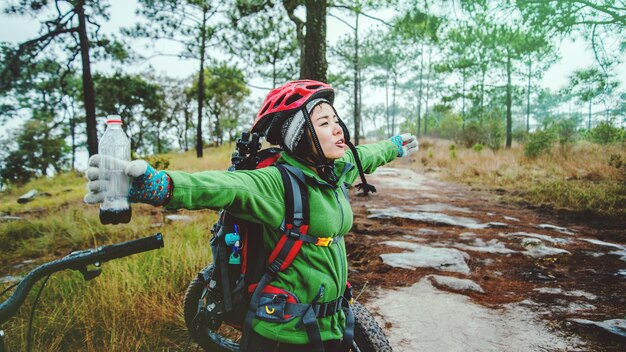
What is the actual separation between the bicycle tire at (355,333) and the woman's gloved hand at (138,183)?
46.8 inches

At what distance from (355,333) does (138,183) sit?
1342 mm

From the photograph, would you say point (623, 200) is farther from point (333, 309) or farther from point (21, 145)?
point (21, 145)

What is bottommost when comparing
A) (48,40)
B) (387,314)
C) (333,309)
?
(387,314)

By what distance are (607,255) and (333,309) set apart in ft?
12.3

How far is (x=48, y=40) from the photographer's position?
974 centimetres

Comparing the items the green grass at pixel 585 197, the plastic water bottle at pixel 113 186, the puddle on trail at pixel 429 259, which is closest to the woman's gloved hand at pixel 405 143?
the puddle on trail at pixel 429 259

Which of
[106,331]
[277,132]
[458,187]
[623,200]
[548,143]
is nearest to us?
[277,132]

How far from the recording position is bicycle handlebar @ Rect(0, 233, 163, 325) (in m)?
1.06

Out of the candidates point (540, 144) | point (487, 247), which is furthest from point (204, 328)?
point (540, 144)

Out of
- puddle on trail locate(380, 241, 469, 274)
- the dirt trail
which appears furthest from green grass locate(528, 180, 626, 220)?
puddle on trail locate(380, 241, 469, 274)

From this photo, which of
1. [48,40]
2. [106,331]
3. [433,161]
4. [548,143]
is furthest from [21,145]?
[548,143]

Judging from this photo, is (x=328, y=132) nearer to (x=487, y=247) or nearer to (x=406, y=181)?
(x=487, y=247)

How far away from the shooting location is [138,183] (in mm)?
950

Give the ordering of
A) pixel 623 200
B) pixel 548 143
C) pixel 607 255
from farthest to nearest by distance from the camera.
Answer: pixel 548 143 → pixel 623 200 → pixel 607 255
